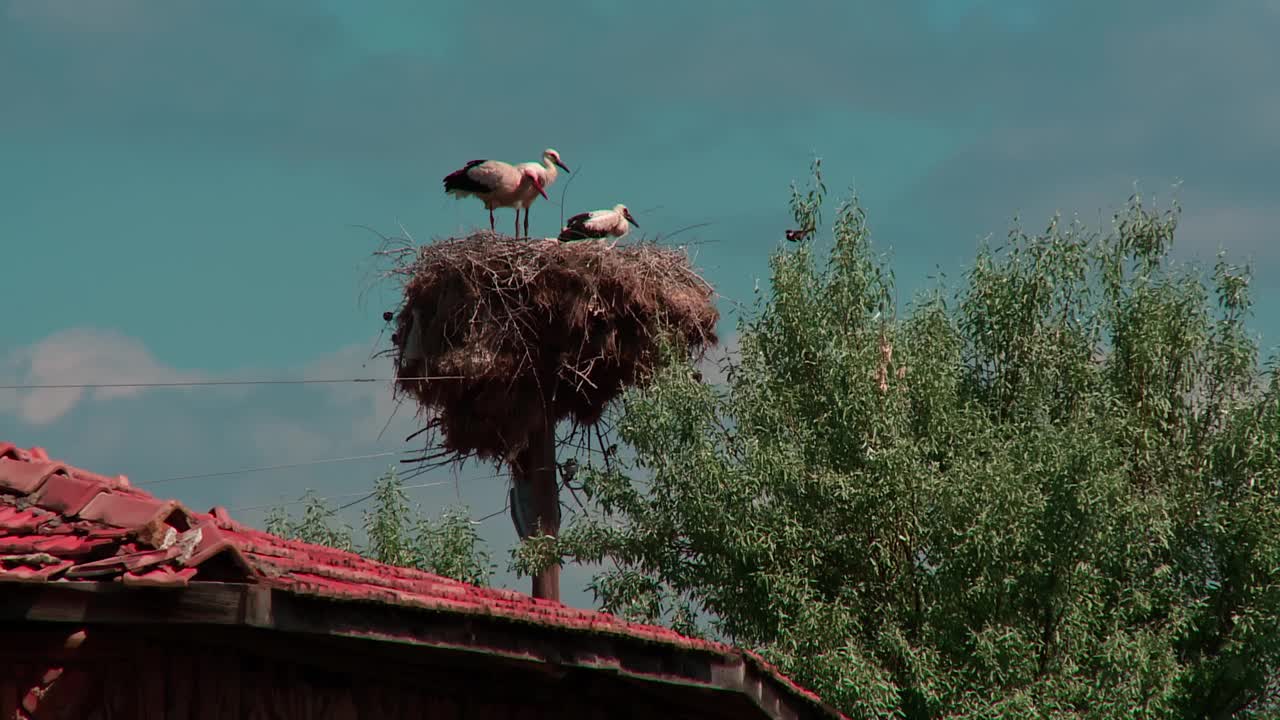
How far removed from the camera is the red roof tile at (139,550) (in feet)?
13.6

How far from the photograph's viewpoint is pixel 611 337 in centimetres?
1596

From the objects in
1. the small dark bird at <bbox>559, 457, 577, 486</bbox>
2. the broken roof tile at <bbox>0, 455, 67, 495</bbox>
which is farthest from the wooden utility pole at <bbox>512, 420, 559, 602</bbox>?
the broken roof tile at <bbox>0, 455, 67, 495</bbox>

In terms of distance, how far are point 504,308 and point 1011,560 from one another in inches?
222

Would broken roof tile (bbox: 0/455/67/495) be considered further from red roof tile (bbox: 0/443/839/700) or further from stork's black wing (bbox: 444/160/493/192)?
stork's black wing (bbox: 444/160/493/192)

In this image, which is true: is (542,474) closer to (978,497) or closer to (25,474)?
Result: (978,497)

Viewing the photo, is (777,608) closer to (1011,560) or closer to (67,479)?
(1011,560)

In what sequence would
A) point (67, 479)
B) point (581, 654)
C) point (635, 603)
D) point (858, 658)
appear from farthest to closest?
1. point (635, 603)
2. point (858, 658)
3. point (581, 654)
4. point (67, 479)

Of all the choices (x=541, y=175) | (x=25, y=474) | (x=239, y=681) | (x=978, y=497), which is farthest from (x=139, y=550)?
(x=541, y=175)

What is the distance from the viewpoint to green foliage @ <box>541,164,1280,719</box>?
43.9ft

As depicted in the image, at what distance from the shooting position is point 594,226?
1648 centimetres

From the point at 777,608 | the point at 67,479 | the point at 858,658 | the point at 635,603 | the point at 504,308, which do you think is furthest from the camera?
the point at 504,308

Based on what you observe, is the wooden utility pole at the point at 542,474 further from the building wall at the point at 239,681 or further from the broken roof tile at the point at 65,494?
the broken roof tile at the point at 65,494

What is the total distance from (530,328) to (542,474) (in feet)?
5.70

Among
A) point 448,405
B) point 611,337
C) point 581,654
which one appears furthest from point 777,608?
point 581,654
